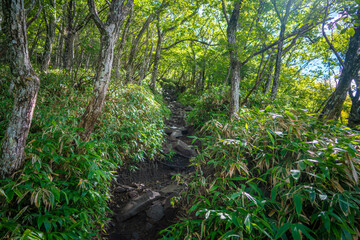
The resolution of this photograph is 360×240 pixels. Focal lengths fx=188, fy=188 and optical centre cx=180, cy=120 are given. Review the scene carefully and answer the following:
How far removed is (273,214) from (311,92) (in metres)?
15.1

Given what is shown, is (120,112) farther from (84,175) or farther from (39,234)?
(39,234)

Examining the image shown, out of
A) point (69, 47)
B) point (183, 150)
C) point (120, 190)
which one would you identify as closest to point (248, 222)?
point (120, 190)

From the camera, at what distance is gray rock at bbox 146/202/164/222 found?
3.50 metres

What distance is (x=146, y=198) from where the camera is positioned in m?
3.87

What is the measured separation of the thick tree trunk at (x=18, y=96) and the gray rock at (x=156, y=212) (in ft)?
7.37

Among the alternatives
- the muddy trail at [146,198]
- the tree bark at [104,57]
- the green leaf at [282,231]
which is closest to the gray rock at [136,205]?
the muddy trail at [146,198]

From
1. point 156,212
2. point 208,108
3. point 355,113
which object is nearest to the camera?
point 156,212

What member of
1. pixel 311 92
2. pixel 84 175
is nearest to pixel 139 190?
pixel 84 175

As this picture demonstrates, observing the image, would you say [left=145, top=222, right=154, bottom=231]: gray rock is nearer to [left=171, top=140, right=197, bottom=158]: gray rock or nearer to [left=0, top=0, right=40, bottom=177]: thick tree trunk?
[left=0, top=0, right=40, bottom=177]: thick tree trunk

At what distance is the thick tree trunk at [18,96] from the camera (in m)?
2.35

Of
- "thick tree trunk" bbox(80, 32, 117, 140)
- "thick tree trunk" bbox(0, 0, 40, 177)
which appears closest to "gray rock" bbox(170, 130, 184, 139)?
"thick tree trunk" bbox(80, 32, 117, 140)

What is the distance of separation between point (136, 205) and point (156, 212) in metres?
0.44

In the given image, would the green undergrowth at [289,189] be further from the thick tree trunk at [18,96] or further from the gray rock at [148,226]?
the thick tree trunk at [18,96]

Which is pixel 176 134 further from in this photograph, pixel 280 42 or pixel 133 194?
pixel 280 42
